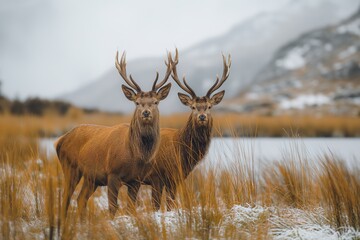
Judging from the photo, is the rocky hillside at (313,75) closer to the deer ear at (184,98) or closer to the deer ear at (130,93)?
the deer ear at (184,98)

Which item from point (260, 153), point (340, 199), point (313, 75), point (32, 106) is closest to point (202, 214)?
point (340, 199)

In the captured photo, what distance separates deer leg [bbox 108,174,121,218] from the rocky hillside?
33910 mm

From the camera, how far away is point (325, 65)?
76.1 metres

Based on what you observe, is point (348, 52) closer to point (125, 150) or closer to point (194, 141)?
point (194, 141)

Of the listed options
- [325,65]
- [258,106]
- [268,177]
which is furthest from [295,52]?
[268,177]

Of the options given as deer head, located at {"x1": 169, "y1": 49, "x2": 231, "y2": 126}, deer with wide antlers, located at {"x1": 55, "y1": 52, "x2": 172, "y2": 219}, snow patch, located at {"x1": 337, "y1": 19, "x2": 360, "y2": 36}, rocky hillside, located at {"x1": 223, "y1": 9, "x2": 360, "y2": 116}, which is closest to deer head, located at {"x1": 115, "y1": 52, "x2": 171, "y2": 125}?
deer with wide antlers, located at {"x1": 55, "y1": 52, "x2": 172, "y2": 219}

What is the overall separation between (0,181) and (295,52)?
94.1 meters

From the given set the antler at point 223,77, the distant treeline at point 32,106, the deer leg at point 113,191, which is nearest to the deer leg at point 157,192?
the deer leg at point 113,191

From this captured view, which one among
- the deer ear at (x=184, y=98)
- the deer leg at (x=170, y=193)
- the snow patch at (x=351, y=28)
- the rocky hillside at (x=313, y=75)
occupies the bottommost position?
the deer leg at (x=170, y=193)

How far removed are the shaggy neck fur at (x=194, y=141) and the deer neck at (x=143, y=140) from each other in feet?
2.32

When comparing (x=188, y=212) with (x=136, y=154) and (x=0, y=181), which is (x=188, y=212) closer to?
(x=136, y=154)

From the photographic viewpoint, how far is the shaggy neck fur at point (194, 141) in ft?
16.6

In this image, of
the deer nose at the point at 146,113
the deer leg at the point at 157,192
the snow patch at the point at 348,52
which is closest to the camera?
the deer nose at the point at 146,113

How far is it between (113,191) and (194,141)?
1.32m
